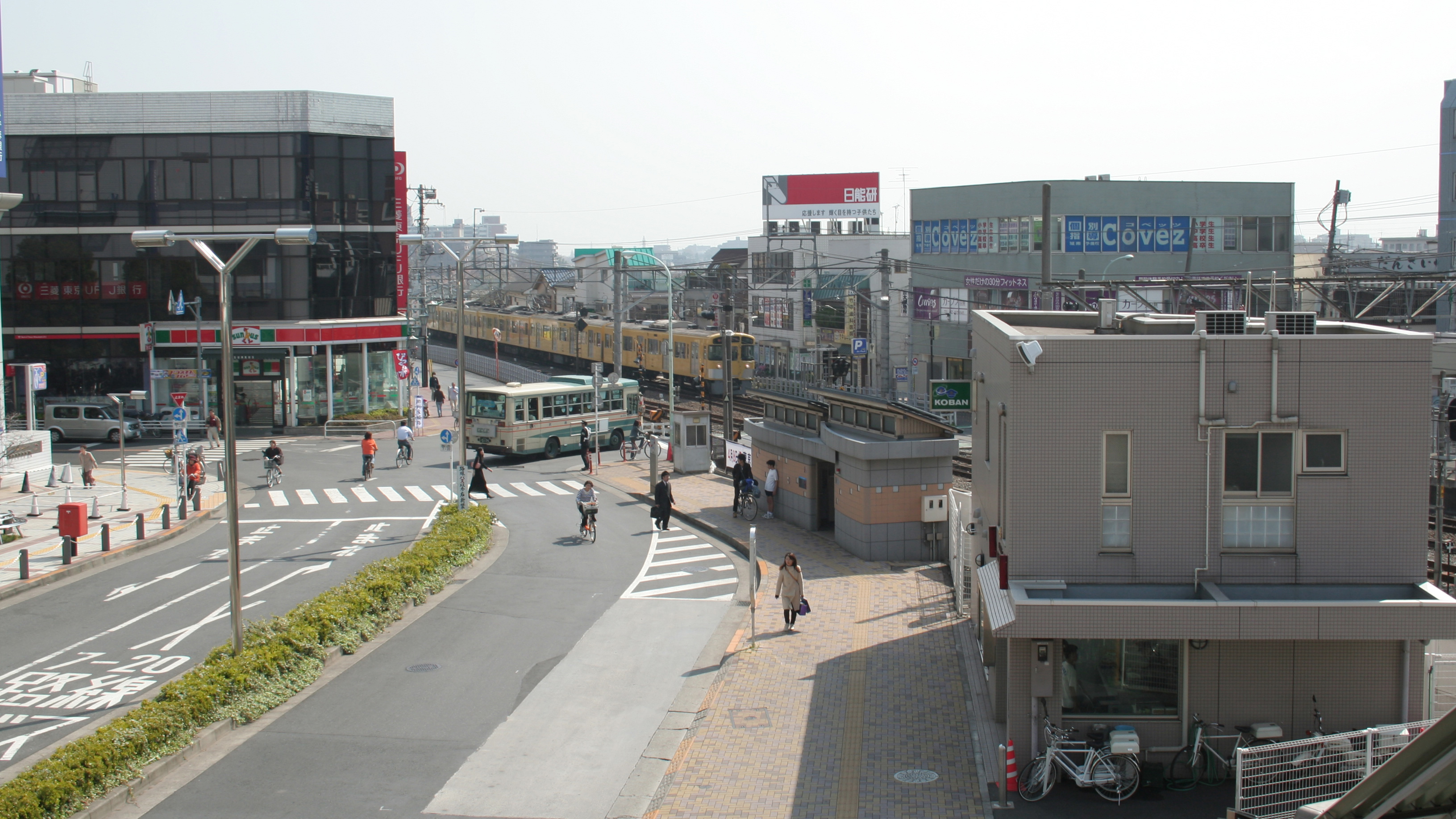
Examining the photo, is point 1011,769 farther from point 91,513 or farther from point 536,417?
point 536,417

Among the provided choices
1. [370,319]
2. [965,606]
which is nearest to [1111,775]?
[965,606]

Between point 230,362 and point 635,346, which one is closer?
point 230,362

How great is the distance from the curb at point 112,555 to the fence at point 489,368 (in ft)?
51.5

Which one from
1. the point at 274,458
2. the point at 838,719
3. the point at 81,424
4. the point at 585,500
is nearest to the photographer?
the point at 838,719

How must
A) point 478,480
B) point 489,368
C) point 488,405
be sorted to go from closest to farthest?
point 478,480 < point 488,405 < point 489,368

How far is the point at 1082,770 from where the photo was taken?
1149 cm

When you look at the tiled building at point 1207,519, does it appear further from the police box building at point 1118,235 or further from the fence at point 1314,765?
the police box building at point 1118,235

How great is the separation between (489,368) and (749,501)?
42.5 meters

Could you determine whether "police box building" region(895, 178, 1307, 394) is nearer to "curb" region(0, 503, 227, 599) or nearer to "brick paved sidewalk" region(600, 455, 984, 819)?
"curb" region(0, 503, 227, 599)

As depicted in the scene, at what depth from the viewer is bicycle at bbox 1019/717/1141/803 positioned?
11.4 metres

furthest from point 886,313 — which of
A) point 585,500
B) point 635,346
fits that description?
point 635,346

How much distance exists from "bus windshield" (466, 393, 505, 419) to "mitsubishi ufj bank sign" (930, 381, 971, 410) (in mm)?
17249

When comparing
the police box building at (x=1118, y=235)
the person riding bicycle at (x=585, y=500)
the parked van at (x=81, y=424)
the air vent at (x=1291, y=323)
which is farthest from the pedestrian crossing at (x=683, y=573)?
the police box building at (x=1118, y=235)

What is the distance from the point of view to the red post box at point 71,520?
22609 mm
